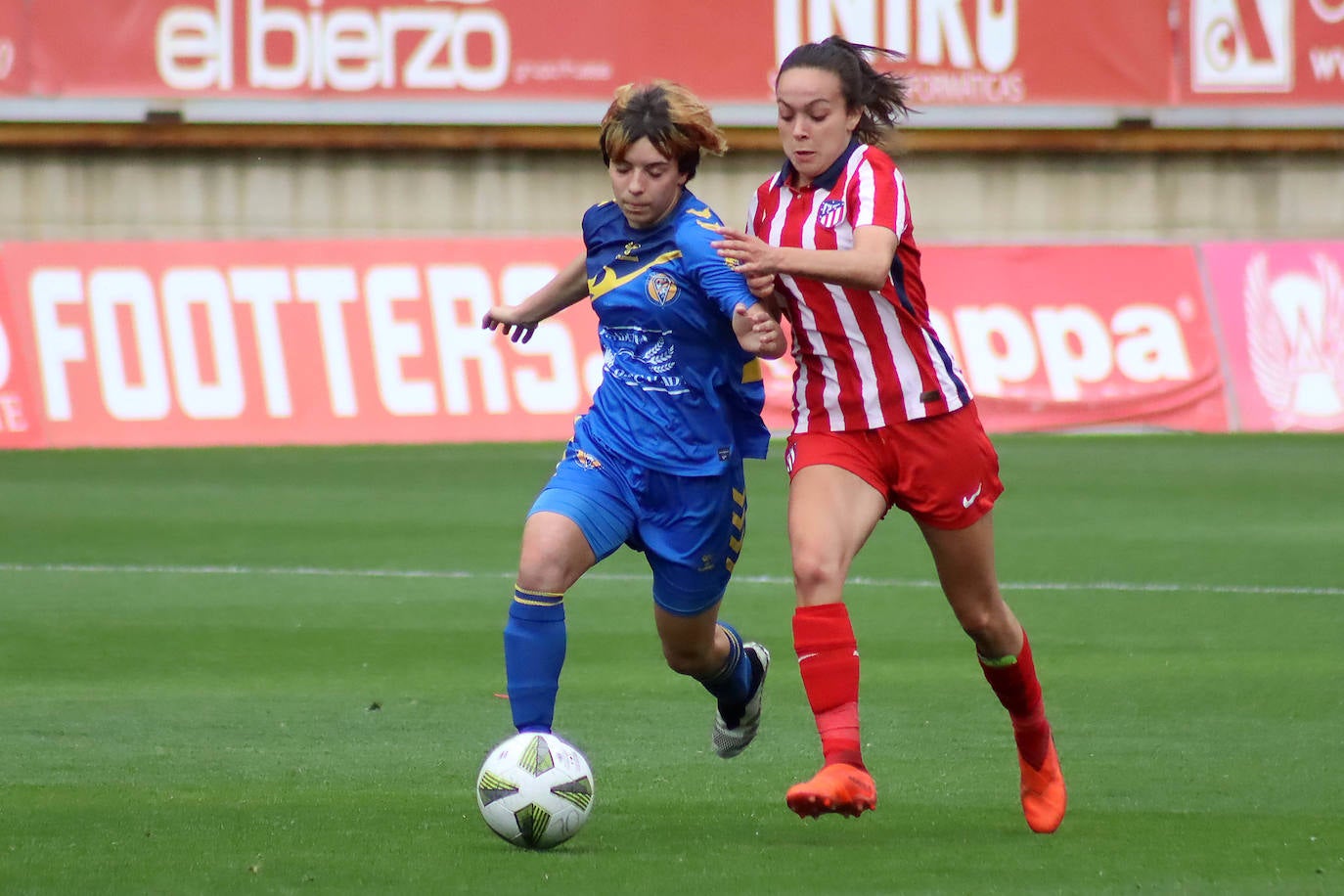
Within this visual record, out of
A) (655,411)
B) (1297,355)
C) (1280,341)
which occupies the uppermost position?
(655,411)

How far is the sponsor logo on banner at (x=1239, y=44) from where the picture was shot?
21438 mm

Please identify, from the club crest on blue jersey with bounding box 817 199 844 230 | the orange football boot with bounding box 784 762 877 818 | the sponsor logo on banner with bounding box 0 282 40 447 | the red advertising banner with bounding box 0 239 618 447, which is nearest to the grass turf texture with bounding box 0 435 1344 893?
the orange football boot with bounding box 784 762 877 818

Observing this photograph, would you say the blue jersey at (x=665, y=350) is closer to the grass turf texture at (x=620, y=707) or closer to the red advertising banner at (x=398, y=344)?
the grass turf texture at (x=620, y=707)

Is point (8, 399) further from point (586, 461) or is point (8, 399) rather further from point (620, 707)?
point (586, 461)

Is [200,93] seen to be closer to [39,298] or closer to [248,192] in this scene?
[248,192]

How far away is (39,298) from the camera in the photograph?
689 inches

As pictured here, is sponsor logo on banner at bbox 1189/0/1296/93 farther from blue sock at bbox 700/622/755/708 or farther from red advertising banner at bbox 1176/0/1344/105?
blue sock at bbox 700/622/755/708

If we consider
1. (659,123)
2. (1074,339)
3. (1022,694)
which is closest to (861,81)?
(659,123)

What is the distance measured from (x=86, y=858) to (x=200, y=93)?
1642 centimetres

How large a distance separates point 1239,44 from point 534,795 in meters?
18.5

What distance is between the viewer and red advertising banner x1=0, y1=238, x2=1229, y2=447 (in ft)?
57.2

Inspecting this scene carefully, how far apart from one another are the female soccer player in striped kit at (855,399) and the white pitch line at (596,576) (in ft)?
16.3

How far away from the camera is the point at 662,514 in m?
5.39

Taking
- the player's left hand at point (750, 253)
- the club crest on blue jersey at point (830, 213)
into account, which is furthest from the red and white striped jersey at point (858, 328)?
the player's left hand at point (750, 253)
